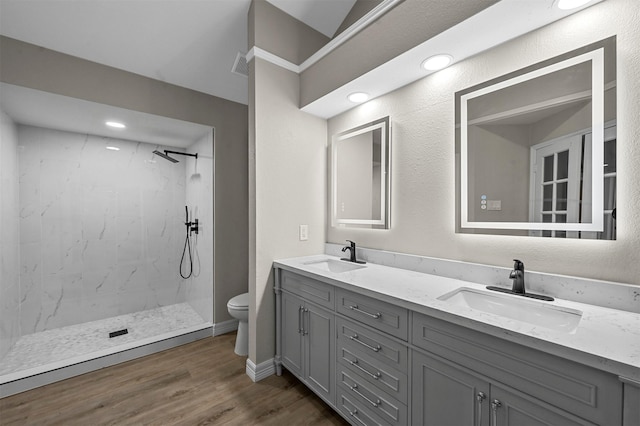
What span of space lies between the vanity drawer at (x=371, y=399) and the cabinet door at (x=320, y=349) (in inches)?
4.0

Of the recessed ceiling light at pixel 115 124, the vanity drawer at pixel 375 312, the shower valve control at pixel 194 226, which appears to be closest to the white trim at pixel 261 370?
the vanity drawer at pixel 375 312

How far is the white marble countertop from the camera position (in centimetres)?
75

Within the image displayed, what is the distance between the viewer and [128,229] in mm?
3338

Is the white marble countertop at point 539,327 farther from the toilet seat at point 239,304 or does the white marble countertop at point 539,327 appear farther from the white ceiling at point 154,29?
the white ceiling at point 154,29

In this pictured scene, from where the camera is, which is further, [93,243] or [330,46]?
[93,243]

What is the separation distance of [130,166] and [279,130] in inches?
91.5

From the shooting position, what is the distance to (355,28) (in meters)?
1.79

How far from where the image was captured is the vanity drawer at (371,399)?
128 cm

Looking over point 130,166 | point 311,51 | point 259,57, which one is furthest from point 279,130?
point 130,166

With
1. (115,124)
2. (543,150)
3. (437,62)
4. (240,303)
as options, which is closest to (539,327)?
(543,150)

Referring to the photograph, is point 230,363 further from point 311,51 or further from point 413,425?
point 311,51

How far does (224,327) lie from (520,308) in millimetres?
2652

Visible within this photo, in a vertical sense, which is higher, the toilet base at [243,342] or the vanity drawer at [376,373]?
the vanity drawer at [376,373]

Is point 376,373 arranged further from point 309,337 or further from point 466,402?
point 309,337
